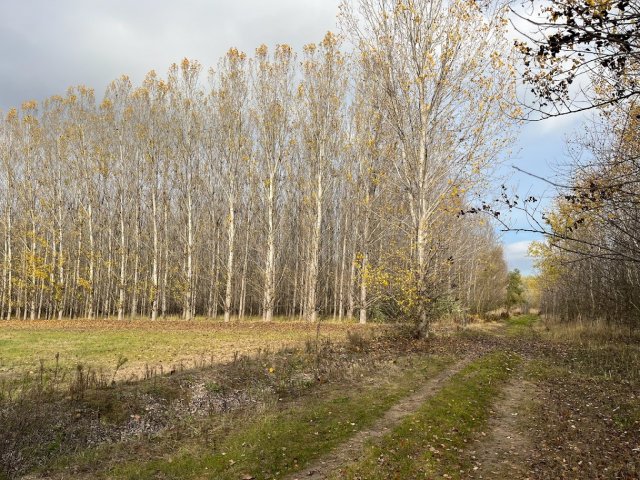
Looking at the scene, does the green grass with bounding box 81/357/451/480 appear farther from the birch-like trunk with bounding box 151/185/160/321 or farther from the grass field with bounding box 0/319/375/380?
the birch-like trunk with bounding box 151/185/160/321

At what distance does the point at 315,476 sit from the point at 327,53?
2410cm

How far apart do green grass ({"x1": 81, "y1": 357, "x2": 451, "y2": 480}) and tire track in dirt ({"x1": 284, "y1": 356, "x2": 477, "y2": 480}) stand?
14 centimetres

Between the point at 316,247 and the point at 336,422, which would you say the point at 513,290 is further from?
the point at 336,422

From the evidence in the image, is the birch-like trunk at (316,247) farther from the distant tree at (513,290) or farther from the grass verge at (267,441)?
the distant tree at (513,290)

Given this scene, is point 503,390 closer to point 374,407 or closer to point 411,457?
point 374,407

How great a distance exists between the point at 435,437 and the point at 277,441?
7.77 feet

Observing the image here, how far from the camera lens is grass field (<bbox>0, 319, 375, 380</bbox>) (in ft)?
37.1

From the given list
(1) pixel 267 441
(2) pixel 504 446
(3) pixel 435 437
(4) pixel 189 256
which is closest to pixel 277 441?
(1) pixel 267 441

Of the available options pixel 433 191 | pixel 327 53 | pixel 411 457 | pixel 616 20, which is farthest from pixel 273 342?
pixel 327 53

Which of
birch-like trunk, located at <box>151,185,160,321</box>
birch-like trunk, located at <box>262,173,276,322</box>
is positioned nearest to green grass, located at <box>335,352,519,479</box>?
birch-like trunk, located at <box>262,173,276,322</box>

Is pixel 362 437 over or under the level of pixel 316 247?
under

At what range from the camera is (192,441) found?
623 cm

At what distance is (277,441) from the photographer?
6207mm

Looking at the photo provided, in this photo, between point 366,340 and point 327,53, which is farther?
point 327,53
